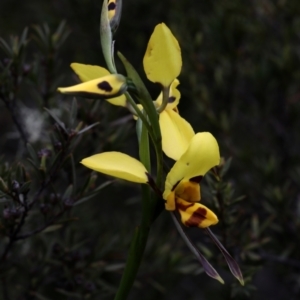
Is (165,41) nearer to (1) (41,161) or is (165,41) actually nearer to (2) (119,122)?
(1) (41,161)

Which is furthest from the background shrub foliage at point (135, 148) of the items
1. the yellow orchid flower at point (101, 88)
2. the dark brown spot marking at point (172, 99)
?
the yellow orchid flower at point (101, 88)

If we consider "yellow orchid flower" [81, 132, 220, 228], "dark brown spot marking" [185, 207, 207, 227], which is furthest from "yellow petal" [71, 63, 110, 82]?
"dark brown spot marking" [185, 207, 207, 227]

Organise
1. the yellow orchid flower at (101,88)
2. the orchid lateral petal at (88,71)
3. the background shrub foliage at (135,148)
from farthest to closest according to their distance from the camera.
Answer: the background shrub foliage at (135,148)
the orchid lateral petal at (88,71)
the yellow orchid flower at (101,88)

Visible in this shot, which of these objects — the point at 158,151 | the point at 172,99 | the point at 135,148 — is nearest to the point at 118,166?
the point at 158,151

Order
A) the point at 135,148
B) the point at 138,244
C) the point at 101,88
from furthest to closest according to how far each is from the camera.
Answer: the point at 135,148 → the point at 138,244 → the point at 101,88

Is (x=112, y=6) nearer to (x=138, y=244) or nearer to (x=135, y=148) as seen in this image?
(x=138, y=244)

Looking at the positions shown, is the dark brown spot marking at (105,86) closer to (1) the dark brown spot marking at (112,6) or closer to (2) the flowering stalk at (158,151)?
(2) the flowering stalk at (158,151)
